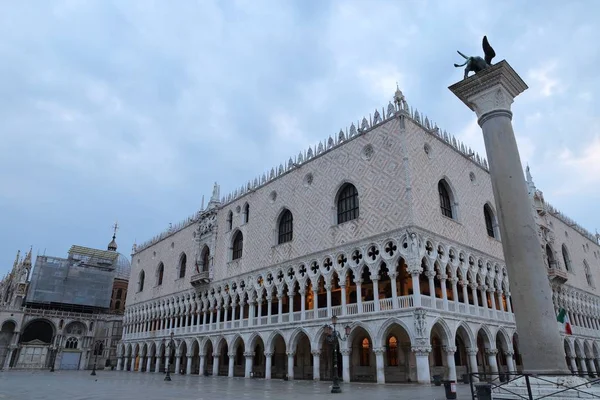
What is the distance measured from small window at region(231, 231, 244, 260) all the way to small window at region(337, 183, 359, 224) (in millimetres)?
10839

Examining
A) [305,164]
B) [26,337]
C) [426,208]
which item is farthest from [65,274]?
[426,208]

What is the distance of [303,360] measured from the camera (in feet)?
90.1

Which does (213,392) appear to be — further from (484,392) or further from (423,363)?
(484,392)

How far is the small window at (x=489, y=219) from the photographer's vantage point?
28562mm

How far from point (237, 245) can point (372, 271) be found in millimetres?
15439

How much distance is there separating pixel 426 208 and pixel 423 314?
19.3 feet

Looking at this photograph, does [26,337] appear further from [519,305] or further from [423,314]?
[519,305]

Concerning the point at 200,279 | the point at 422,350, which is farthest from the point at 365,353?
the point at 200,279

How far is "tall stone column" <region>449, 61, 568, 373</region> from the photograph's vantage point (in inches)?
370

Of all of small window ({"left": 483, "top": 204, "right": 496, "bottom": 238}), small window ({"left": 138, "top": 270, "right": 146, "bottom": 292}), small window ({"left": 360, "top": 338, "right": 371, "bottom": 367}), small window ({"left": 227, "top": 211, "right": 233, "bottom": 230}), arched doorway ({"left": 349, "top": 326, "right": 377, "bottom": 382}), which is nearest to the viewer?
arched doorway ({"left": 349, "top": 326, "right": 377, "bottom": 382})

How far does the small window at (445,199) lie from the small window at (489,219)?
4615 millimetres

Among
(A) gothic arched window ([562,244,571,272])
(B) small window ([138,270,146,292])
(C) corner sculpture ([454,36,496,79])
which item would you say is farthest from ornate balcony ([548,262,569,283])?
(B) small window ([138,270,146,292])

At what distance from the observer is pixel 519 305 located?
383 inches

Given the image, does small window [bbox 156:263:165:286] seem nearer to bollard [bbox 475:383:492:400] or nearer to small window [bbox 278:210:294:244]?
small window [bbox 278:210:294:244]
